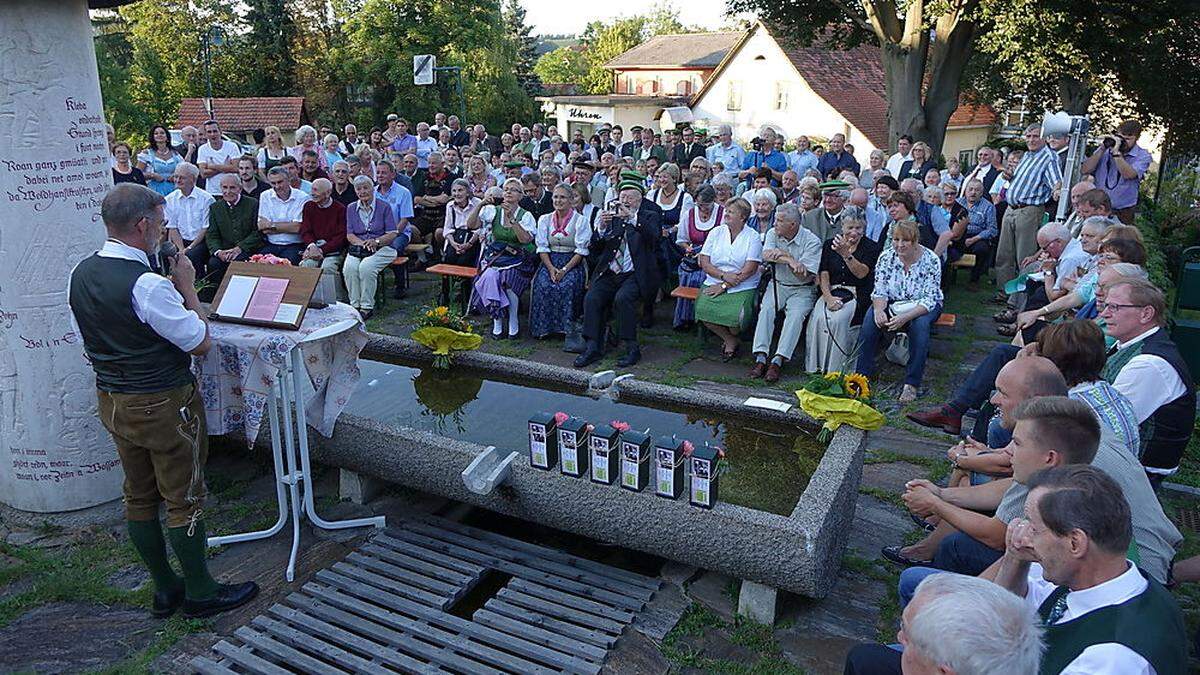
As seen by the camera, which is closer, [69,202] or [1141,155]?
[69,202]

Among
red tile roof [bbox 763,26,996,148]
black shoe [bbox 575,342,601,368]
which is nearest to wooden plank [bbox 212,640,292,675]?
black shoe [bbox 575,342,601,368]

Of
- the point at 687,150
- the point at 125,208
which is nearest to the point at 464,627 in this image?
the point at 125,208

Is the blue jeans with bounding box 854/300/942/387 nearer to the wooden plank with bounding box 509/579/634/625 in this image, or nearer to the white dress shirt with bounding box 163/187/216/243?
the wooden plank with bounding box 509/579/634/625

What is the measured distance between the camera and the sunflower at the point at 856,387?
14.7 feet

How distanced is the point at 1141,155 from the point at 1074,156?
241 centimetres

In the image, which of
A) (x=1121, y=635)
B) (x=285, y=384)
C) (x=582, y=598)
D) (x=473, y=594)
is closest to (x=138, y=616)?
(x=285, y=384)

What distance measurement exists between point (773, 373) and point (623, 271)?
1.72 m

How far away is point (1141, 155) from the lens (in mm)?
9258

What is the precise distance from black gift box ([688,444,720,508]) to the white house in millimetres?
31502

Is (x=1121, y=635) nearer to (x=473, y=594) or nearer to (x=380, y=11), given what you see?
(x=473, y=594)

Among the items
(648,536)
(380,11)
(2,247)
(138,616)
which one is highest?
(380,11)

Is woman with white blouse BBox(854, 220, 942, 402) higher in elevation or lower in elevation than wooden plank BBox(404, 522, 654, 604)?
higher

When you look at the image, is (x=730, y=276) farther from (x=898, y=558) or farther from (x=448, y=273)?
(x=898, y=558)

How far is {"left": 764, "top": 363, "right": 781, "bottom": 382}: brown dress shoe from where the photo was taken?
6727 mm
